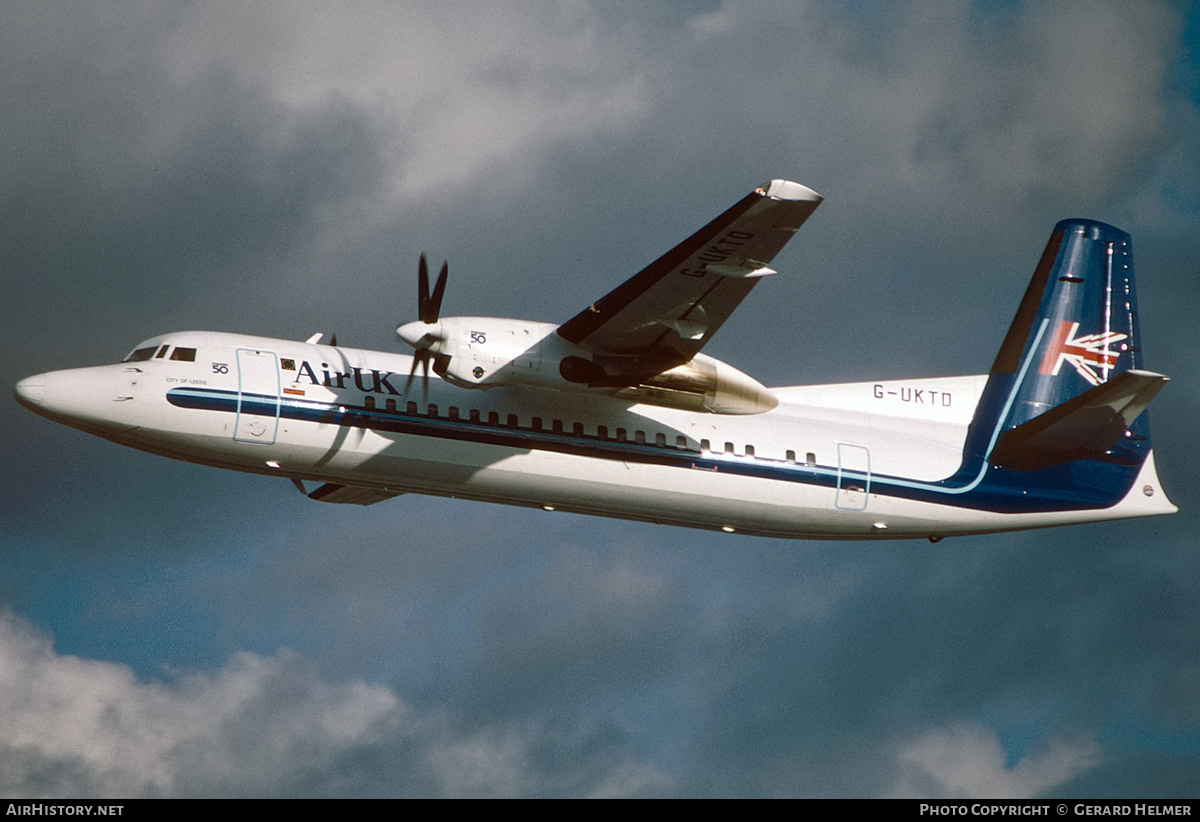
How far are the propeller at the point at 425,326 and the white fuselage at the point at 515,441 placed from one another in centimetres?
139

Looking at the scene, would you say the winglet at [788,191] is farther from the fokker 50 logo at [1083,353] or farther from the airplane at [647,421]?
the fokker 50 logo at [1083,353]

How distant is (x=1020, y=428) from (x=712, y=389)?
8049mm

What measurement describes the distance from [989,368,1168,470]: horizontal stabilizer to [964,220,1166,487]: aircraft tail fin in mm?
22

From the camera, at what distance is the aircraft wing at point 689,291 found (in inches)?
941

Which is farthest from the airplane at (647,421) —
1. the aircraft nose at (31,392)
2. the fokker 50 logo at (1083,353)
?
the fokker 50 logo at (1083,353)

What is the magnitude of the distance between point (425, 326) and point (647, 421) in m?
5.27

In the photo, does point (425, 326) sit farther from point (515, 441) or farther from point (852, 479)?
point (852, 479)

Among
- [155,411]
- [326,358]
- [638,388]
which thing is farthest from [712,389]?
[155,411]

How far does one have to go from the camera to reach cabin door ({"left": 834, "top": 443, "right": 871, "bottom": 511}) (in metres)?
30.0

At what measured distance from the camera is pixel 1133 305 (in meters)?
34.8

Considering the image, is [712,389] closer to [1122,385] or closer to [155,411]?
[1122,385]
